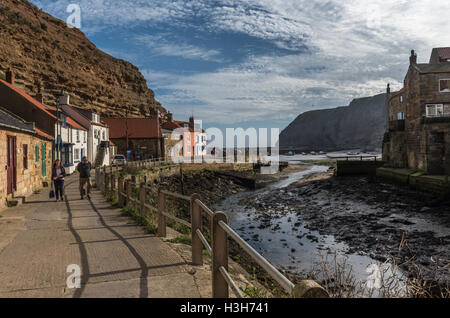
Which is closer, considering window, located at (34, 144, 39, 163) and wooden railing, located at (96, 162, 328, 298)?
wooden railing, located at (96, 162, 328, 298)

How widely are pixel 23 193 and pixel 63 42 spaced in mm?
84756

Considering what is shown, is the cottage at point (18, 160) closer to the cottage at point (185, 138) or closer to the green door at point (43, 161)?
the green door at point (43, 161)

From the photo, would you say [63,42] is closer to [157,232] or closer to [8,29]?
[8,29]

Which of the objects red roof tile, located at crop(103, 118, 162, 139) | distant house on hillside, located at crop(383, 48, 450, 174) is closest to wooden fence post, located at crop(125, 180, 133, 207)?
distant house on hillside, located at crop(383, 48, 450, 174)

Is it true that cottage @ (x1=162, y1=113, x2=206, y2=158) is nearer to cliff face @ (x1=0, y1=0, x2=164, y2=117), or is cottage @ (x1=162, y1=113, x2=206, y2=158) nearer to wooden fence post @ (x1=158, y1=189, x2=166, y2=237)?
cliff face @ (x1=0, y1=0, x2=164, y2=117)

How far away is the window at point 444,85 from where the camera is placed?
3322 cm

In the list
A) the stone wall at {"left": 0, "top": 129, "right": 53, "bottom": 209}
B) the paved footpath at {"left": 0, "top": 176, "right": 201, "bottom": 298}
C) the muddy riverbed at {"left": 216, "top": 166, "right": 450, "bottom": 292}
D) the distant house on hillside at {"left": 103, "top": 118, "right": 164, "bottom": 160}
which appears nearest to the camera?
the paved footpath at {"left": 0, "top": 176, "right": 201, "bottom": 298}

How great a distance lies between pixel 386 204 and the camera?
88.5ft

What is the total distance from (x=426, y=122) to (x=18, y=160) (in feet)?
112

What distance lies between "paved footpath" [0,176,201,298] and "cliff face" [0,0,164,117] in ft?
154

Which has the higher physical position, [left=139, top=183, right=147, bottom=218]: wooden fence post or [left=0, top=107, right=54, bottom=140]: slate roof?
[left=0, top=107, right=54, bottom=140]: slate roof

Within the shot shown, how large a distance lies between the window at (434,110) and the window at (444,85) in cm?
156

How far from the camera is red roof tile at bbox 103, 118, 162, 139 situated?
2205 inches

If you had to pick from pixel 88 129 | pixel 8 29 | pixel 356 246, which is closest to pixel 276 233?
pixel 356 246
